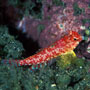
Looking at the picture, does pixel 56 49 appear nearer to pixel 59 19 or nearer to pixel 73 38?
pixel 73 38

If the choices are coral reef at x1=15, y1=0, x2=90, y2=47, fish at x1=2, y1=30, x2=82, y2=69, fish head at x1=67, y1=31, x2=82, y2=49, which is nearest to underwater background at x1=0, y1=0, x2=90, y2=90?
coral reef at x1=15, y1=0, x2=90, y2=47

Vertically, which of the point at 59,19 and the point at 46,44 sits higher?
the point at 59,19

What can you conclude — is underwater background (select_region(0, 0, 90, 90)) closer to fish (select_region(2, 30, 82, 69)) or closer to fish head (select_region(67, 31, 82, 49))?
fish (select_region(2, 30, 82, 69))

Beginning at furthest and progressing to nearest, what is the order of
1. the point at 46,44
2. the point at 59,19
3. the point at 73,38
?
the point at 46,44, the point at 59,19, the point at 73,38

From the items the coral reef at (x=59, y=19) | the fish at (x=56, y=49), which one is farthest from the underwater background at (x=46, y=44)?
the fish at (x=56, y=49)

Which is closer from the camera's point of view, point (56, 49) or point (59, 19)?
point (56, 49)

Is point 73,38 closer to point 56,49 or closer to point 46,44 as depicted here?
point 56,49

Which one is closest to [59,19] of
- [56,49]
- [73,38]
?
[73,38]

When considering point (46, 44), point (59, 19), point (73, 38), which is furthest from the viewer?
point (46, 44)

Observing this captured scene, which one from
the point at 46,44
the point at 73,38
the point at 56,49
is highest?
the point at 73,38
